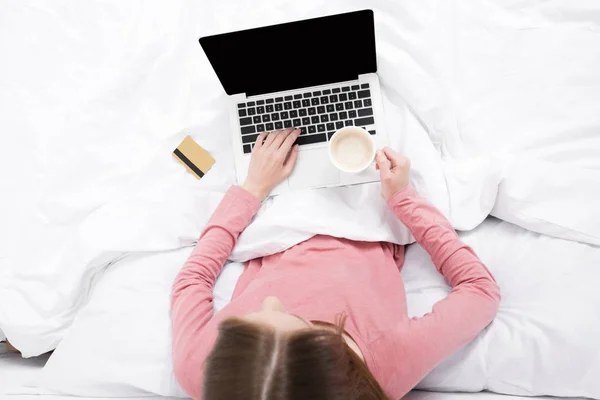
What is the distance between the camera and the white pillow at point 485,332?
768mm

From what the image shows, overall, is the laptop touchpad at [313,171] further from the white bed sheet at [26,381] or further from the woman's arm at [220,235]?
the white bed sheet at [26,381]

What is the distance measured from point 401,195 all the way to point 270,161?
0.86ft

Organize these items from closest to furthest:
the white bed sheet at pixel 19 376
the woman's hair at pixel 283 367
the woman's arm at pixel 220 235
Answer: the woman's hair at pixel 283 367
the woman's arm at pixel 220 235
the white bed sheet at pixel 19 376

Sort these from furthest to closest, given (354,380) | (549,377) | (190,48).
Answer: (190,48), (549,377), (354,380)

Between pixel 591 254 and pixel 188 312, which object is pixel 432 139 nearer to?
pixel 591 254

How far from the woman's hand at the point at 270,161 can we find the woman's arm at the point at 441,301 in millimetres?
183

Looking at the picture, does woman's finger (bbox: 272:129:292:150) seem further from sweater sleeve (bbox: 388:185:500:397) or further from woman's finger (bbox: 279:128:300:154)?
sweater sleeve (bbox: 388:185:500:397)

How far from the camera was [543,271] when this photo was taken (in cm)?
82

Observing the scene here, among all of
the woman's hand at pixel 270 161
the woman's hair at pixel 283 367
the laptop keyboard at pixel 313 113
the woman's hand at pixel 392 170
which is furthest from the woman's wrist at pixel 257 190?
the woman's hair at pixel 283 367

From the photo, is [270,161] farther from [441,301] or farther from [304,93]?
[441,301]

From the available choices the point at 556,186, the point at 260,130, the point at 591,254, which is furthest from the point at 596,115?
the point at 260,130

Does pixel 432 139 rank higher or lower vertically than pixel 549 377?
higher

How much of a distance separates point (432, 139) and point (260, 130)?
1.19 ft

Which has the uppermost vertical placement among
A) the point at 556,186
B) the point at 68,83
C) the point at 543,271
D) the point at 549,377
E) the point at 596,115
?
the point at 68,83
